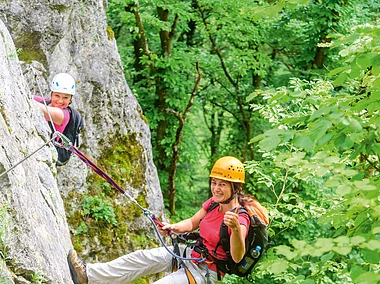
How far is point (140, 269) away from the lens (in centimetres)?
571

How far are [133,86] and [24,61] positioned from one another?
637cm

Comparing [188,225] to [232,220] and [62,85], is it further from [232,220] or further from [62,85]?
[62,85]

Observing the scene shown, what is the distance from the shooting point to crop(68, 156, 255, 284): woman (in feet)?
17.9

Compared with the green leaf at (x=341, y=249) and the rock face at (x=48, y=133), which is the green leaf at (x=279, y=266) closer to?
the green leaf at (x=341, y=249)

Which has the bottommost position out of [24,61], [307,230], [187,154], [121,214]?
[307,230]

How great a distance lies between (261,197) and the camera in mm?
13734

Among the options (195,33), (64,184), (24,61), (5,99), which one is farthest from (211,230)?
(195,33)

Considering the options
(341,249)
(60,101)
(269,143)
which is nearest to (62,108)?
(60,101)

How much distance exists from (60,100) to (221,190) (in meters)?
2.12

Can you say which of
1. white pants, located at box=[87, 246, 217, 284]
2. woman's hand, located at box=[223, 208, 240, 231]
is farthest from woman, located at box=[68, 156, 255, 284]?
woman's hand, located at box=[223, 208, 240, 231]

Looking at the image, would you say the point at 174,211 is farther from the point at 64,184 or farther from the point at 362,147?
the point at 362,147

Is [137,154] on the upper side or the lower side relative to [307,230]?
upper

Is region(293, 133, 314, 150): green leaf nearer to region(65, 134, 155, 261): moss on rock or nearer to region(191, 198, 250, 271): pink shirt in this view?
region(191, 198, 250, 271): pink shirt

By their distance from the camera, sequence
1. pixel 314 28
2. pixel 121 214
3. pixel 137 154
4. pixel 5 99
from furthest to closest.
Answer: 1. pixel 314 28
2. pixel 137 154
3. pixel 121 214
4. pixel 5 99
